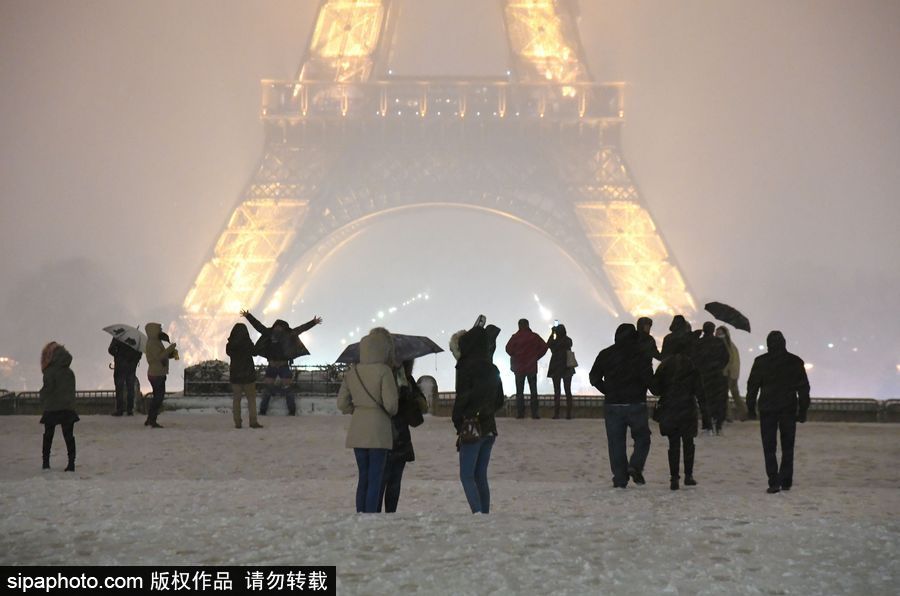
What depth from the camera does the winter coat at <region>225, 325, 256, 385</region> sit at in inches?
632

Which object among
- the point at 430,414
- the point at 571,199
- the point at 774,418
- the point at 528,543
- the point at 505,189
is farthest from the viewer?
the point at 505,189

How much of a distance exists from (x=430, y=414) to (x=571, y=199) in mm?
26562

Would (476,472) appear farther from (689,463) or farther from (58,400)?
(58,400)

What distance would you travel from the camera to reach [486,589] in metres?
5.83

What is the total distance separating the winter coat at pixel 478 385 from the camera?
27.6 ft

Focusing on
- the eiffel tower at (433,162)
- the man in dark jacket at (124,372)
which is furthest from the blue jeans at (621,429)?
the eiffel tower at (433,162)

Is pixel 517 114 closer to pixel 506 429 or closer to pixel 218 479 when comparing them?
pixel 506 429

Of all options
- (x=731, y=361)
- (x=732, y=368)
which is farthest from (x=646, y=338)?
(x=732, y=368)

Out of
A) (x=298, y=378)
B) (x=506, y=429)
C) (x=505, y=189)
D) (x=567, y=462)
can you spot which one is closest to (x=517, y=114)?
(x=505, y=189)

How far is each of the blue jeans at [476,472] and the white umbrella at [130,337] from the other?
414 inches

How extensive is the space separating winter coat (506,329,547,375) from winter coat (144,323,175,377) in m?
5.33

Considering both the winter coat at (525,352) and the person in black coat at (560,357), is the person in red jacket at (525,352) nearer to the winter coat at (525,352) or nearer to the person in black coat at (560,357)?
the winter coat at (525,352)

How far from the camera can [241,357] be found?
16.1 meters

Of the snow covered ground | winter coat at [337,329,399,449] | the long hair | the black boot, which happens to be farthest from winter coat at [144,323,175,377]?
winter coat at [337,329,399,449]
